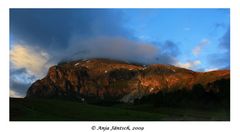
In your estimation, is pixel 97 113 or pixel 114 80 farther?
pixel 114 80

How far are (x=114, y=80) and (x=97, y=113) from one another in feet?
4.04

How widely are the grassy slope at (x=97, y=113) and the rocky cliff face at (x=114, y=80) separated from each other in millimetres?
358

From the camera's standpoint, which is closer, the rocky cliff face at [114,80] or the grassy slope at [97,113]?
the grassy slope at [97,113]

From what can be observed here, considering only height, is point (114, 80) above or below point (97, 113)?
above

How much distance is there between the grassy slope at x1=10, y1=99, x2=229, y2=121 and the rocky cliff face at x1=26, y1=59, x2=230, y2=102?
14.1 inches

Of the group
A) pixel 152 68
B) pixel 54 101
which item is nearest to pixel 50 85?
pixel 54 101

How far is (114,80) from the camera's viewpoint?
43938 millimetres

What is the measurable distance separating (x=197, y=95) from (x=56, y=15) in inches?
207

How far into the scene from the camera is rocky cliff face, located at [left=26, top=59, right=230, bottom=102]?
43844 mm

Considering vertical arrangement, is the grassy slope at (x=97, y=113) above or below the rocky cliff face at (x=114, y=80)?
below

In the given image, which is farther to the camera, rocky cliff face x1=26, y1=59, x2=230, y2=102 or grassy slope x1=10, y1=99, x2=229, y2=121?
rocky cliff face x1=26, y1=59, x2=230, y2=102

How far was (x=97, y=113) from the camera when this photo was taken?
43.7 m

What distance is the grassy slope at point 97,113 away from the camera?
43594mm
